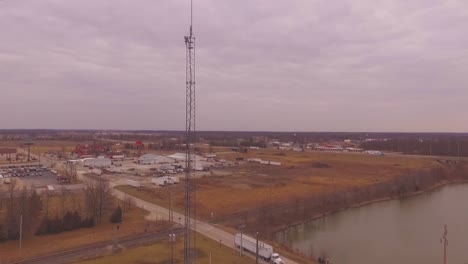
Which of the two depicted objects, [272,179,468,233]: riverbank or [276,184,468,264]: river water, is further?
[272,179,468,233]: riverbank

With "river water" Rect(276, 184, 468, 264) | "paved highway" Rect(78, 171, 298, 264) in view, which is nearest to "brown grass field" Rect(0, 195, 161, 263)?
"paved highway" Rect(78, 171, 298, 264)

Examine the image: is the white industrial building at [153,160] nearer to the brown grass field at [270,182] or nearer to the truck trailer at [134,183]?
the brown grass field at [270,182]

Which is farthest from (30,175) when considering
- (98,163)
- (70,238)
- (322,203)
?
(322,203)

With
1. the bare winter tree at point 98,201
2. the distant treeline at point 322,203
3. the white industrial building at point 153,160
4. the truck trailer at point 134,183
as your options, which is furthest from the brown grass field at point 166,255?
the white industrial building at point 153,160

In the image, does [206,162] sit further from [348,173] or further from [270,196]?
[270,196]

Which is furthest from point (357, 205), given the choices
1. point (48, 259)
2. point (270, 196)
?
point (48, 259)

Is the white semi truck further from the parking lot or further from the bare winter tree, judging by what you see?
the parking lot
